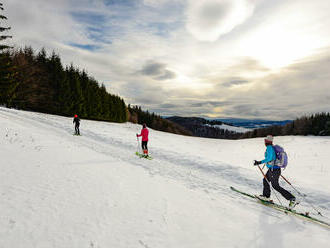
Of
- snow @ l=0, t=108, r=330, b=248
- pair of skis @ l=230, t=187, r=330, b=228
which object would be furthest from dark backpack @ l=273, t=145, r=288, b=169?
snow @ l=0, t=108, r=330, b=248

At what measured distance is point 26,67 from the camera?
118 feet

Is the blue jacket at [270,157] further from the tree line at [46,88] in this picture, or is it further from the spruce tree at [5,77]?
the tree line at [46,88]

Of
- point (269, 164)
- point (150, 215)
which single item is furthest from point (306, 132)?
point (150, 215)

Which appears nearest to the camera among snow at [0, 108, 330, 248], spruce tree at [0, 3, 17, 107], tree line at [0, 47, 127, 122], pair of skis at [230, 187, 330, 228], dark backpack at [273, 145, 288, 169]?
snow at [0, 108, 330, 248]

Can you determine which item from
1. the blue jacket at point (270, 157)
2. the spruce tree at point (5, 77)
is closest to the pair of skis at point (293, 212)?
the blue jacket at point (270, 157)

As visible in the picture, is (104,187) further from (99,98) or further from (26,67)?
(99,98)

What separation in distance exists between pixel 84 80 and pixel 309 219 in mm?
56436

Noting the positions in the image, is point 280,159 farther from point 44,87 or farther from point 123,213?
point 44,87

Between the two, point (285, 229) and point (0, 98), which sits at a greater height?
point (0, 98)

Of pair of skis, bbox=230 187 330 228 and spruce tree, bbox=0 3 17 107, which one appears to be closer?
pair of skis, bbox=230 187 330 228

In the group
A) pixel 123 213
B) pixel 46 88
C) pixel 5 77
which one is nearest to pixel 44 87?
pixel 46 88

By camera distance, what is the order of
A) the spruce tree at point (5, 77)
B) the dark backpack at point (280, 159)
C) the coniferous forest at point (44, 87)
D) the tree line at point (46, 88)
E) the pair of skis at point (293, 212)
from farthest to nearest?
1. the tree line at point (46, 88)
2. the coniferous forest at point (44, 87)
3. the spruce tree at point (5, 77)
4. the dark backpack at point (280, 159)
5. the pair of skis at point (293, 212)

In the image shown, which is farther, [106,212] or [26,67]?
[26,67]

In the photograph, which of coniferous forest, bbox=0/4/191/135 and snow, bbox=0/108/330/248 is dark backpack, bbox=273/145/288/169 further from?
coniferous forest, bbox=0/4/191/135
